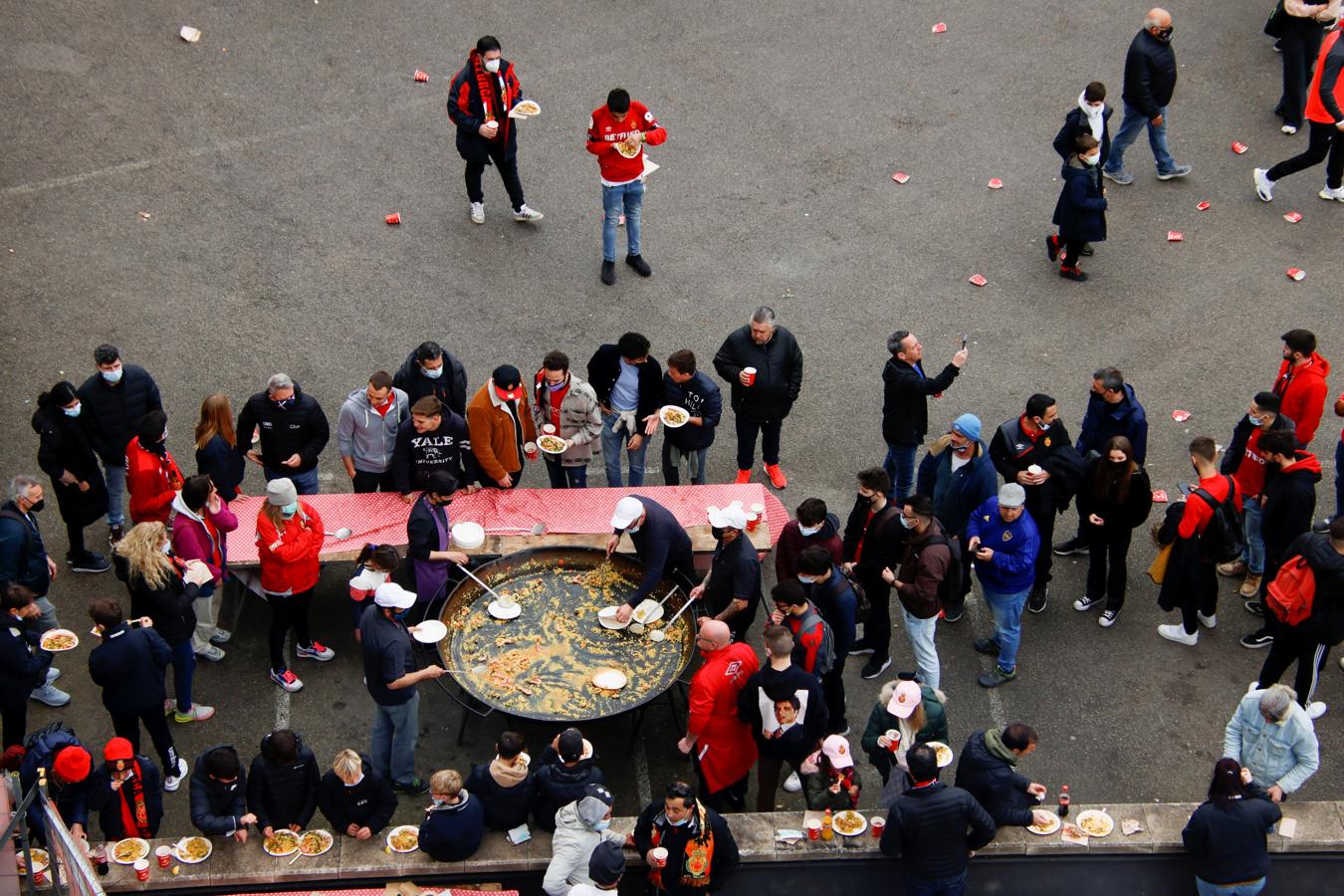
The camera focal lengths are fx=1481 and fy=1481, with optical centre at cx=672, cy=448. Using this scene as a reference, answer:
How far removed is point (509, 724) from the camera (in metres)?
10.4

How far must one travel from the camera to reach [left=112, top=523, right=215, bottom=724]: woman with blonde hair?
9.87 m

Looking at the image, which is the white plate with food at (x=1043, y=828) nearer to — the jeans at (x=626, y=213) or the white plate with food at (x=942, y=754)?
the white plate with food at (x=942, y=754)

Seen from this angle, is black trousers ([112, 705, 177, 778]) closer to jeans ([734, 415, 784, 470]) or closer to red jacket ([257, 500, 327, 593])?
red jacket ([257, 500, 327, 593])

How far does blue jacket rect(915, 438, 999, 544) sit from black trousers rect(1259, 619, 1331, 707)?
2.27 metres

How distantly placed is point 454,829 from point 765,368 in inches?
202

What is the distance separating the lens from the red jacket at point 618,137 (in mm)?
14258

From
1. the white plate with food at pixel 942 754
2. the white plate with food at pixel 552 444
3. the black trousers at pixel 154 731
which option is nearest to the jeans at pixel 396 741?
→ the black trousers at pixel 154 731

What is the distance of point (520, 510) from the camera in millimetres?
11891

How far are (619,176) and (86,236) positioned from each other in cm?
550

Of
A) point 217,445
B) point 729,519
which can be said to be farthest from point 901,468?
point 217,445

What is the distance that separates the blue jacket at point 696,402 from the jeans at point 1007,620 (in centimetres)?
270

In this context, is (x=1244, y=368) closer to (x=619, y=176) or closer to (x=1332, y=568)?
(x=1332, y=568)

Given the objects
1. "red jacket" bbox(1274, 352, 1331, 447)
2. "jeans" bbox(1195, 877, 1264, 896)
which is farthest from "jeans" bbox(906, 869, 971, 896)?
"red jacket" bbox(1274, 352, 1331, 447)

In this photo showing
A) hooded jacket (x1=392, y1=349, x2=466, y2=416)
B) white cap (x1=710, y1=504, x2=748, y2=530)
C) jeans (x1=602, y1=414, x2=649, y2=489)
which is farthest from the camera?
jeans (x1=602, y1=414, x2=649, y2=489)
